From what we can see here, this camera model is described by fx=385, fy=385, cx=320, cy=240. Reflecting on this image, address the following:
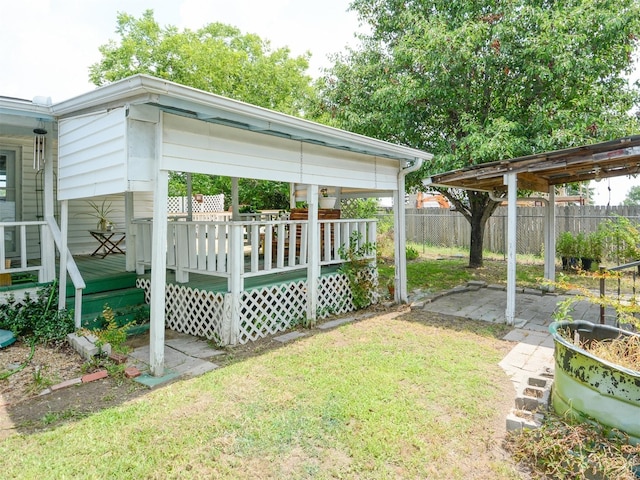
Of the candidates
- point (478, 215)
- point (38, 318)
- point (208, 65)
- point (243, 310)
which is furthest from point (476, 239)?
point (208, 65)

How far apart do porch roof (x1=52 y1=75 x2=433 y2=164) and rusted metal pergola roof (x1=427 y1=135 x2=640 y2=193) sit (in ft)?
7.11

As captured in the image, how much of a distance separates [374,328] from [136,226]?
3917 mm

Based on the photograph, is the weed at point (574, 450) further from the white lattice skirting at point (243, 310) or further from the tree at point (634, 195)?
the tree at point (634, 195)

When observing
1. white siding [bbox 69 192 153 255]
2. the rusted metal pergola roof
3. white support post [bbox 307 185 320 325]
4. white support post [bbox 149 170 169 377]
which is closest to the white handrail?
white support post [bbox 149 170 169 377]

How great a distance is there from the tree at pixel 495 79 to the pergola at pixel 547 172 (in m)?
0.83

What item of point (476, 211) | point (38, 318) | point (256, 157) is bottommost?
point (38, 318)

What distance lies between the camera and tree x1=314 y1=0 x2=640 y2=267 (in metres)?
7.59

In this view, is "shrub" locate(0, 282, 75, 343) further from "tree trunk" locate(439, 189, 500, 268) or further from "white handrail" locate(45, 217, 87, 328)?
"tree trunk" locate(439, 189, 500, 268)

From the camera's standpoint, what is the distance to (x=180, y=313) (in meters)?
5.33

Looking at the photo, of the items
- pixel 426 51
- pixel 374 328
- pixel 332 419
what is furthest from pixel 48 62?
pixel 332 419

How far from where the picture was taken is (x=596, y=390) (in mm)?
2465

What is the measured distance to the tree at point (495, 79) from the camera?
759cm

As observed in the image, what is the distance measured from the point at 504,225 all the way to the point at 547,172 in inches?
313

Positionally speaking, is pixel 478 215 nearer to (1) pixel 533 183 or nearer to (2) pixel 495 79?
(1) pixel 533 183
